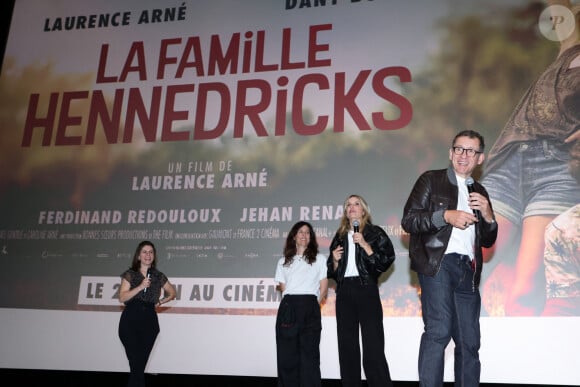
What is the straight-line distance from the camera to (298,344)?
147 inches

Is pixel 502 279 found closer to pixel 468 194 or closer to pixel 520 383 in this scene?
pixel 520 383

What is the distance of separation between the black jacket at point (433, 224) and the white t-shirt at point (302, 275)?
3.88 feet

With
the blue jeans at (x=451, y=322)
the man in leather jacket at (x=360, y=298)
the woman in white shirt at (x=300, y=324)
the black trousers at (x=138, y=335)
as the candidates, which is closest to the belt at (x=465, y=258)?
the blue jeans at (x=451, y=322)

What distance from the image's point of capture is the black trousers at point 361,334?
11.1 feet

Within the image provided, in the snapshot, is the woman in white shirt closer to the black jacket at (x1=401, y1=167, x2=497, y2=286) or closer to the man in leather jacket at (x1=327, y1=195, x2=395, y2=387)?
the man in leather jacket at (x1=327, y1=195, x2=395, y2=387)

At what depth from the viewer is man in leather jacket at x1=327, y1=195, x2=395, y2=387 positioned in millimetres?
3395

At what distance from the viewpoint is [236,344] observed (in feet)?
15.3

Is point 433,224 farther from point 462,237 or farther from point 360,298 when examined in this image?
point 360,298

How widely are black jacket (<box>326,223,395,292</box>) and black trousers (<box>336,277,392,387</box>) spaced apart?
0.21ft

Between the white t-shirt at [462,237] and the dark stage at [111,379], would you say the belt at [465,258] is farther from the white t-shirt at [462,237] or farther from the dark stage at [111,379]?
the dark stage at [111,379]

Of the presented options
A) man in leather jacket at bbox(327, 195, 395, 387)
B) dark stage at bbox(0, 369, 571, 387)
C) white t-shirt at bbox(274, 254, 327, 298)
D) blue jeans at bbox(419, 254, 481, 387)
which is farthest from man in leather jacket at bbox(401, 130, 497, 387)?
dark stage at bbox(0, 369, 571, 387)

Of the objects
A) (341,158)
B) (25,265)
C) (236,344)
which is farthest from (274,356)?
(25,265)

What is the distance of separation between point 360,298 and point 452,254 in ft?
3.13

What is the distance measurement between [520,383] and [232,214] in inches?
96.6
